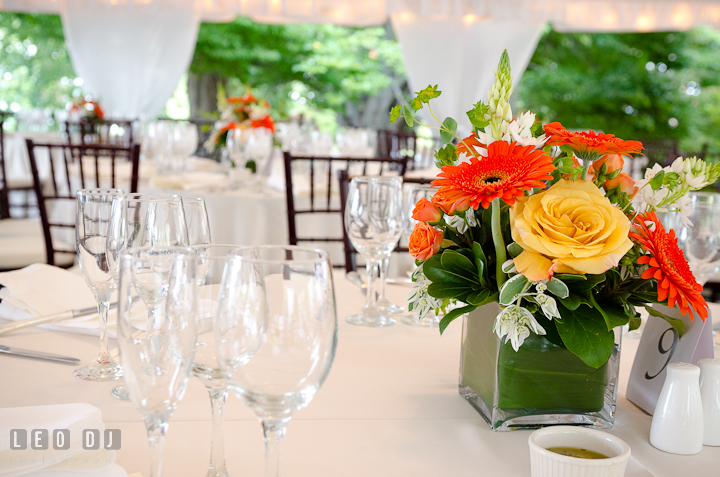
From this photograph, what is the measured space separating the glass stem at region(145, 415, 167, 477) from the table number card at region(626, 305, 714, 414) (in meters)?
0.59

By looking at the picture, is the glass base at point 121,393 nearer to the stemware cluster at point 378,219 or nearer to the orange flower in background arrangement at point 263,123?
the stemware cluster at point 378,219

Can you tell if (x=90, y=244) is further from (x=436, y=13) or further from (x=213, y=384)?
(x=436, y=13)

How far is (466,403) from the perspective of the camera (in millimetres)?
846

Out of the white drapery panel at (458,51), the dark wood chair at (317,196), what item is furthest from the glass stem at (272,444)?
the white drapery panel at (458,51)

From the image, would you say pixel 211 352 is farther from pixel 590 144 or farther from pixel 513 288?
pixel 590 144

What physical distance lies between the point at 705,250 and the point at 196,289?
111cm

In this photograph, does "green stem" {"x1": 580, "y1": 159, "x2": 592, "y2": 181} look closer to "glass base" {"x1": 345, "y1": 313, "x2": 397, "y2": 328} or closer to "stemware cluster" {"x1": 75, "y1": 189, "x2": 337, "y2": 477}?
"stemware cluster" {"x1": 75, "y1": 189, "x2": 337, "y2": 477}

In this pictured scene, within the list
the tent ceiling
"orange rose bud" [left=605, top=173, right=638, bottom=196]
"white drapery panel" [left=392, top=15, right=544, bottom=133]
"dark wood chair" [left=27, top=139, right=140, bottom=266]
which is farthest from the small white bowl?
"white drapery panel" [left=392, top=15, right=544, bottom=133]

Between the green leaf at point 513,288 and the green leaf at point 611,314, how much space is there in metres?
0.08

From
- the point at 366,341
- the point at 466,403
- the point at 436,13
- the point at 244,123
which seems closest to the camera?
the point at 466,403

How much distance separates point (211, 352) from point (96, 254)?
344 millimetres

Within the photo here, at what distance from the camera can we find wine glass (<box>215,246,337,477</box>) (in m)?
0.48

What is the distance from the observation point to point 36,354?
3.10ft

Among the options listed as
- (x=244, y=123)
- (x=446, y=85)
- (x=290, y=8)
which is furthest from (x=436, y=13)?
(x=244, y=123)
